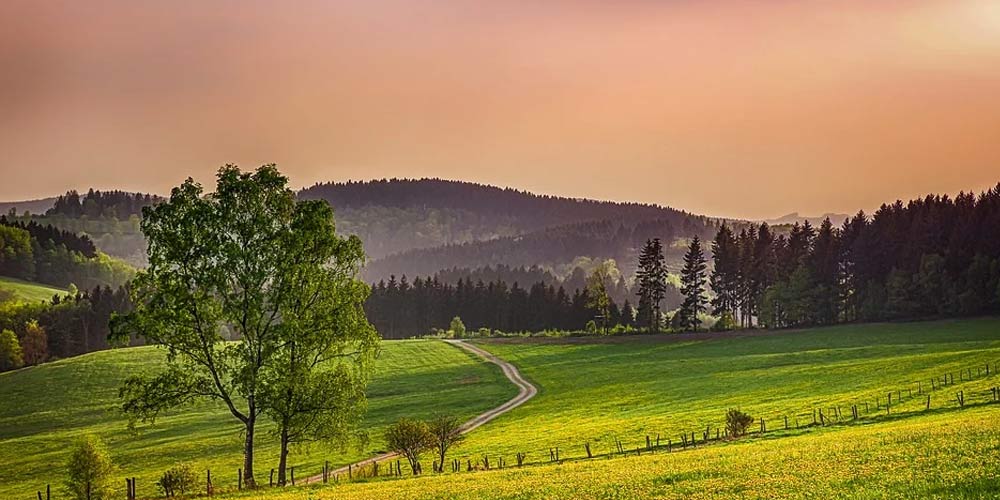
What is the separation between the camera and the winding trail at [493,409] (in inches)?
2436

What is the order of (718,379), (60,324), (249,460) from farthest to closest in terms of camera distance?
(60,324), (718,379), (249,460)

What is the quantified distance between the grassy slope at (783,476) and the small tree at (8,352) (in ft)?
441

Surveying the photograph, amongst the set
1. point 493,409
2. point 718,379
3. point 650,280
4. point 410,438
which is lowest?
point 493,409

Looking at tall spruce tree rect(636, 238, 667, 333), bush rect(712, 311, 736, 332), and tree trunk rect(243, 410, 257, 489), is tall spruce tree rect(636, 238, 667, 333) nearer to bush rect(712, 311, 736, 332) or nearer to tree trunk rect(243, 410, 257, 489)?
bush rect(712, 311, 736, 332)

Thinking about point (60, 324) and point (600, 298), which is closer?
point (600, 298)

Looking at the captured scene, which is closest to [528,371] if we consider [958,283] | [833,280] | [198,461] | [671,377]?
[671,377]

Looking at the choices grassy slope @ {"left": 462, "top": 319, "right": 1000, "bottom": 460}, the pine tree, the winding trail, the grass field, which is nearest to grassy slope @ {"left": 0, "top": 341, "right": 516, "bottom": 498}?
the grass field

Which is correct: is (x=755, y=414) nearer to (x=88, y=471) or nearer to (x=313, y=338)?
(x=313, y=338)

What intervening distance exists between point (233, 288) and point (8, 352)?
129 metres

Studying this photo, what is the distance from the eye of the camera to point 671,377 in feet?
318

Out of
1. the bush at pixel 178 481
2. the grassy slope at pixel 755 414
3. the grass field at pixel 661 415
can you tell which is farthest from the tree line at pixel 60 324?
the bush at pixel 178 481

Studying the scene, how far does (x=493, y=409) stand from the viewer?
89.0 meters

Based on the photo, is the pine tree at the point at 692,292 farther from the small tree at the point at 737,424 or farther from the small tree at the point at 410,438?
the small tree at the point at 410,438

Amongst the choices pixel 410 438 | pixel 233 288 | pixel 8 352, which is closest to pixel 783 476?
pixel 410 438
